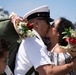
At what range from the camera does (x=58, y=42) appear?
3.93m

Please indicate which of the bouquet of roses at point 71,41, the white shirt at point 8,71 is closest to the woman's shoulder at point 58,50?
the bouquet of roses at point 71,41

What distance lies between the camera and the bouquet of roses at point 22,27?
Answer: 3.21 m

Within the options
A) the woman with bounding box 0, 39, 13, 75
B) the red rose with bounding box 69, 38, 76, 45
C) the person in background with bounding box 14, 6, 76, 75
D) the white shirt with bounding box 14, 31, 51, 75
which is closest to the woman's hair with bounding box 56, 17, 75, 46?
the red rose with bounding box 69, 38, 76, 45

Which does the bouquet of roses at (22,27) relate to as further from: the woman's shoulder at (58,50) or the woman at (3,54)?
the woman's shoulder at (58,50)

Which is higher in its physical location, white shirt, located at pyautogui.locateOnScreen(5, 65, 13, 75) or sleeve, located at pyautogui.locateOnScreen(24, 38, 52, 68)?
sleeve, located at pyautogui.locateOnScreen(24, 38, 52, 68)

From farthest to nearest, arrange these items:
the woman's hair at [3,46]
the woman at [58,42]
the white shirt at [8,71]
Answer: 1. the woman at [58,42]
2. the white shirt at [8,71]
3. the woman's hair at [3,46]

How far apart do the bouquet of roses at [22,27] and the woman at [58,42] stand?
53 cm

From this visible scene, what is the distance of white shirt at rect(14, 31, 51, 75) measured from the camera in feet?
10.1

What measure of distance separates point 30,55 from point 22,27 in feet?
1.12

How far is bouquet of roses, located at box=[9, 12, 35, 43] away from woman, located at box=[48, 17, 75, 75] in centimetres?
53

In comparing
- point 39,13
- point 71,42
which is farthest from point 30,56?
point 39,13

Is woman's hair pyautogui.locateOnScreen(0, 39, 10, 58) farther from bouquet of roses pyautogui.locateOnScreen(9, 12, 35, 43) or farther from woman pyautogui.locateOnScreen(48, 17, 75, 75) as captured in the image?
woman pyautogui.locateOnScreen(48, 17, 75, 75)

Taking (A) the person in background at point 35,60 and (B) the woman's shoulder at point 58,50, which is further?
(B) the woman's shoulder at point 58,50

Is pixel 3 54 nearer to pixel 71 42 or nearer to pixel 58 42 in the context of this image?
pixel 71 42
